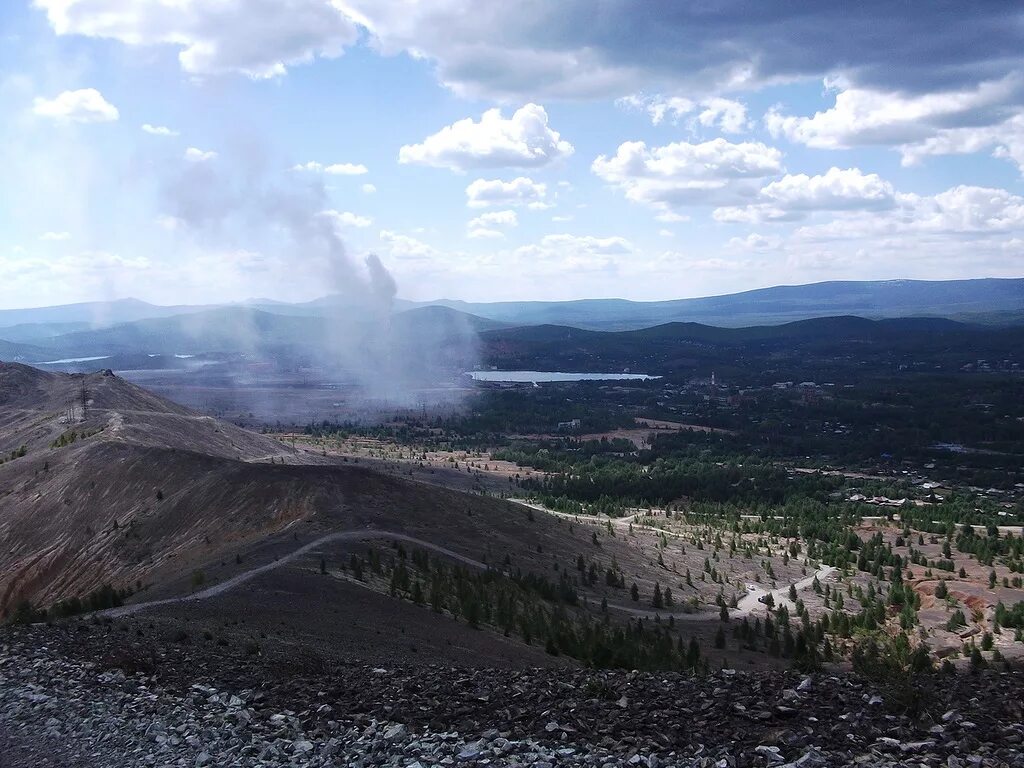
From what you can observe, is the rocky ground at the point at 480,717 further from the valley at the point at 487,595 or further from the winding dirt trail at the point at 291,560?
the winding dirt trail at the point at 291,560

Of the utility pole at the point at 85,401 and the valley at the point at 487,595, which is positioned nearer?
the valley at the point at 487,595

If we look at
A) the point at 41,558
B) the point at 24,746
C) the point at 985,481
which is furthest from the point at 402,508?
the point at 985,481

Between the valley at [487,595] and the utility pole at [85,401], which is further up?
the utility pole at [85,401]

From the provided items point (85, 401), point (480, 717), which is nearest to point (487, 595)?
point (480, 717)

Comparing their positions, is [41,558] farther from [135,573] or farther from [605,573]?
[605,573]

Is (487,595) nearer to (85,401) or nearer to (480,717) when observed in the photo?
(480,717)

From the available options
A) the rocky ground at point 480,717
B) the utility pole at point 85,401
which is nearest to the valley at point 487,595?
the rocky ground at point 480,717
